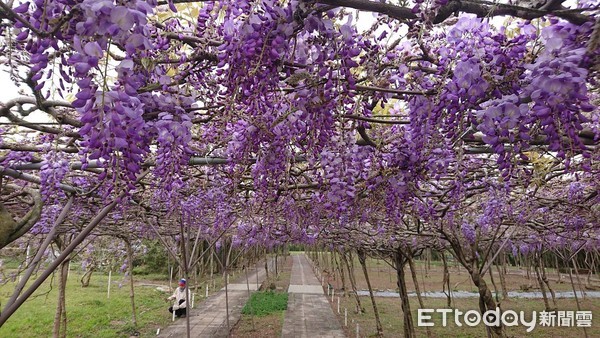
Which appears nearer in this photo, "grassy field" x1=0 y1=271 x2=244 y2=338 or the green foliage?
"grassy field" x1=0 y1=271 x2=244 y2=338

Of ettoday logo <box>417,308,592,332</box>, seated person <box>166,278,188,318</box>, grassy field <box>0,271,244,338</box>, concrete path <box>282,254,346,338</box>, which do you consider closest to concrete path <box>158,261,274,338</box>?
seated person <box>166,278,188,318</box>

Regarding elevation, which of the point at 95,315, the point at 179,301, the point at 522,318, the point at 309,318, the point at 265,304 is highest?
the point at 179,301

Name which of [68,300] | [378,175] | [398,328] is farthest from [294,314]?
[378,175]

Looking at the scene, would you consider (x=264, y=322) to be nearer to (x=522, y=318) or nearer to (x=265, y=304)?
(x=265, y=304)

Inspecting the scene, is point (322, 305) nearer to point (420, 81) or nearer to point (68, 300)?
point (68, 300)

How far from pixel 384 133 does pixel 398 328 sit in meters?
9.10

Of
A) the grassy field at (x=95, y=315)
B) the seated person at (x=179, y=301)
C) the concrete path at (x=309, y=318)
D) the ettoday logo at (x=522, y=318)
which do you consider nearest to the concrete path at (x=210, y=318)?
the seated person at (x=179, y=301)

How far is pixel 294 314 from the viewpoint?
1245 centimetres

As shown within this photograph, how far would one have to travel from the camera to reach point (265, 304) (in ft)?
45.5

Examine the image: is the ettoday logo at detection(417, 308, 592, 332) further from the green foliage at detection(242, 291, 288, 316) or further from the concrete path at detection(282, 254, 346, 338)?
the green foliage at detection(242, 291, 288, 316)

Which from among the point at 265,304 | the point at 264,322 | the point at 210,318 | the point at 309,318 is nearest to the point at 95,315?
the point at 210,318

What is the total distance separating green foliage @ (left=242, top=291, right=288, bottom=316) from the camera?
41.9ft

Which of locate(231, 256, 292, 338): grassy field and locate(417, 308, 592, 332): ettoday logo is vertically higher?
locate(231, 256, 292, 338): grassy field

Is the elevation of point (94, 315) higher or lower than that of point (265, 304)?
higher
